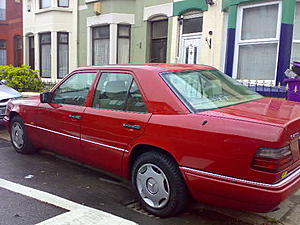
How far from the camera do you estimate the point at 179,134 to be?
3141 millimetres

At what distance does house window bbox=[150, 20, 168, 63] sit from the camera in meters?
11.0

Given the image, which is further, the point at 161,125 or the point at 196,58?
the point at 196,58

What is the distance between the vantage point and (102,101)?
161 inches

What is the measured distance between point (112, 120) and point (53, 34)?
38.2ft

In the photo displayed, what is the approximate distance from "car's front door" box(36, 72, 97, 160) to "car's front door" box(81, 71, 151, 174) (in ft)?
0.64

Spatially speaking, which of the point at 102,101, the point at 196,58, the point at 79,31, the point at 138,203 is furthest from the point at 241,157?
the point at 79,31

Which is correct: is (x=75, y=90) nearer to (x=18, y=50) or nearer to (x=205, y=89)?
(x=205, y=89)

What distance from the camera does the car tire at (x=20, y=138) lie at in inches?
217

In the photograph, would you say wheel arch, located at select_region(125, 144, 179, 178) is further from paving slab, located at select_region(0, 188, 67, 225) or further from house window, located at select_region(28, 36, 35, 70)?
house window, located at select_region(28, 36, 35, 70)

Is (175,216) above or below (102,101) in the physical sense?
below

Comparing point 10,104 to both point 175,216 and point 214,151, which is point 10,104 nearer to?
point 175,216

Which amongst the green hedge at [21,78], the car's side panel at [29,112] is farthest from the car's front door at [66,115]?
the green hedge at [21,78]

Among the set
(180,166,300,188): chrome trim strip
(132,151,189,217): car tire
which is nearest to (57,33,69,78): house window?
(132,151,189,217): car tire

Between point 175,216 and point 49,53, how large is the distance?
13.1m
